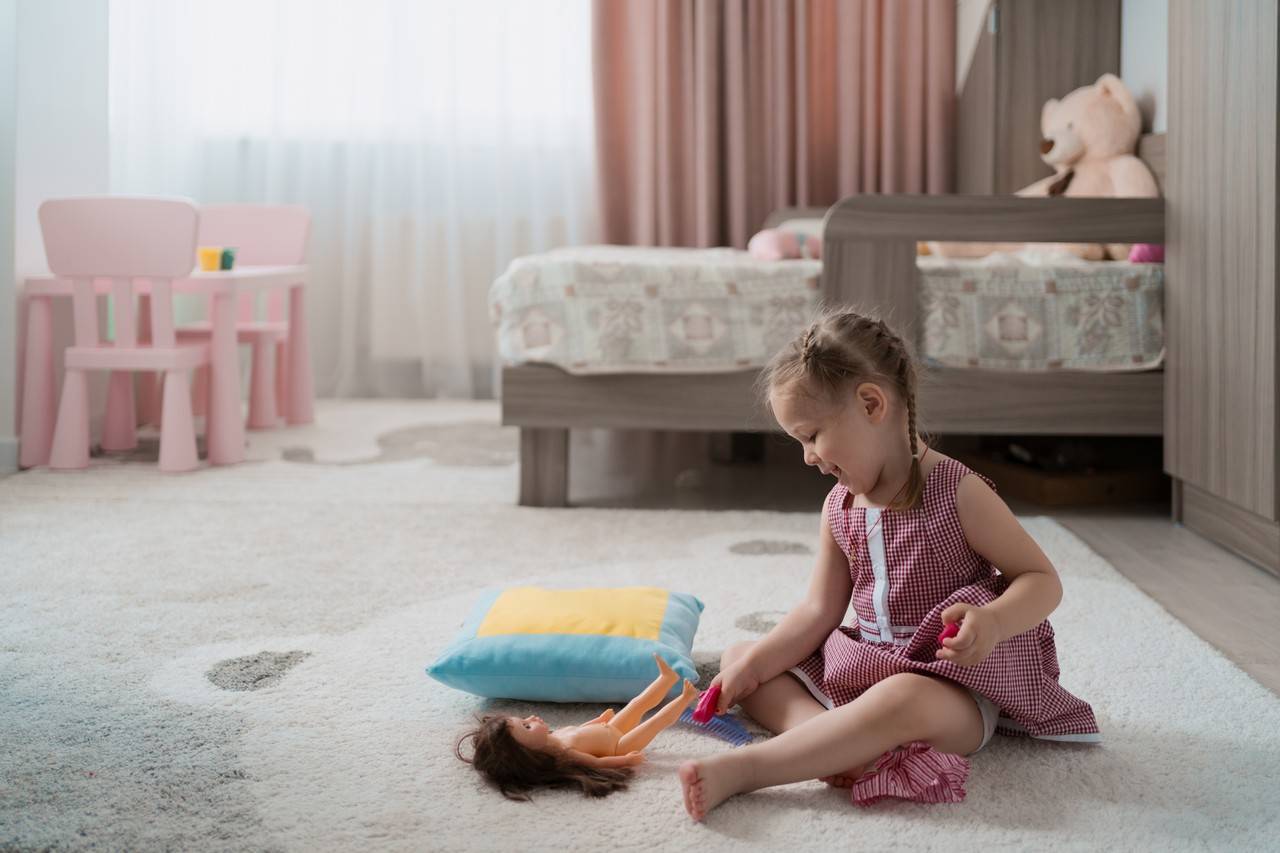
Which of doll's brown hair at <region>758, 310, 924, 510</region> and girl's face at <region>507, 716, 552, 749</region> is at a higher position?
doll's brown hair at <region>758, 310, 924, 510</region>

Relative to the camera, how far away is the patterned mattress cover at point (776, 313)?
2.37 meters

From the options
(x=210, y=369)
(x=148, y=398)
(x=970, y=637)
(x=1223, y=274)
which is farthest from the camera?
(x=148, y=398)

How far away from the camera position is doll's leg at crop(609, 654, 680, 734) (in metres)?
1.21

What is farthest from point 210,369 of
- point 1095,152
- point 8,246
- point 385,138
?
point 1095,152

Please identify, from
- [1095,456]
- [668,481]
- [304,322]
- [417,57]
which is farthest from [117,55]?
[1095,456]

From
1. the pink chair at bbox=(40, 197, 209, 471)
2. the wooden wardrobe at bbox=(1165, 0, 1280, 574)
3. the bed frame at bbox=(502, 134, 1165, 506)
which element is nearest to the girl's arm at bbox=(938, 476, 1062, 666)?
the wooden wardrobe at bbox=(1165, 0, 1280, 574)

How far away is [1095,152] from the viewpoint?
9.19ft

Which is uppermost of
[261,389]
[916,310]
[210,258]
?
[210,258]

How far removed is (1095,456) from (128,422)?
228 cm

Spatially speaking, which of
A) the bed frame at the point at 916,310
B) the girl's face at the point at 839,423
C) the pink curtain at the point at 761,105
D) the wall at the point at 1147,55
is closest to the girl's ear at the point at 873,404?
the girl's face at the point at 839,423

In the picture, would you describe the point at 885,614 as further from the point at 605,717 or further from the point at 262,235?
the point at 262,235

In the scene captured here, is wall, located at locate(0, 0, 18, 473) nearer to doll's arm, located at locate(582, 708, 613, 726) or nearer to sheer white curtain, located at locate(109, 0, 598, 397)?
sheer white curtain, located at locate(109, 0, 598, 397)

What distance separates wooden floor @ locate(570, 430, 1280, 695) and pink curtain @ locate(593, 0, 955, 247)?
947 millimetres

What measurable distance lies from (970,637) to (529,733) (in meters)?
0.40
